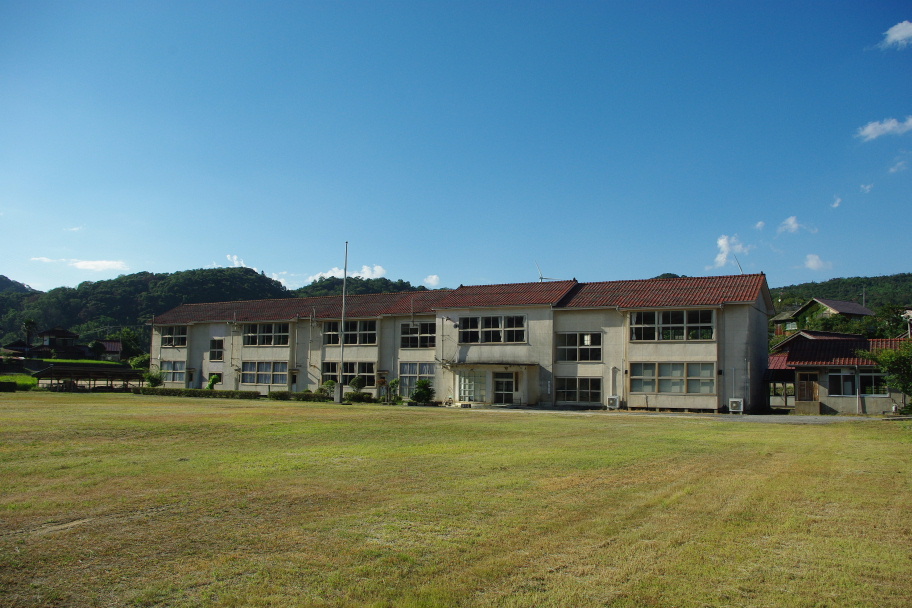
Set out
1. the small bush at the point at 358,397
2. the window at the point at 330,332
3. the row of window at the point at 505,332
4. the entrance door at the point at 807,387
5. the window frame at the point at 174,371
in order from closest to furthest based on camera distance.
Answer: the entrance door at the point at 807,387, the row of window at the point at 505,332, the small bush at the point at 358,397, the window at the point at 330,332, the window frame at the point at 174,371

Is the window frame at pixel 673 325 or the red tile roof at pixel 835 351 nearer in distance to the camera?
the red tile roof at pixel 835 351

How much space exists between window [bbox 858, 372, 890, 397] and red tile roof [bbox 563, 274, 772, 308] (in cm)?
607

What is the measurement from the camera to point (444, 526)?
7.48m

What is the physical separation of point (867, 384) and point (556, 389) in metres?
15.7

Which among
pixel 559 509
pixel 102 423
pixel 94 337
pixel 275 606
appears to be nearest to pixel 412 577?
pixel 275 606

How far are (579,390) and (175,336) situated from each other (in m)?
36.6

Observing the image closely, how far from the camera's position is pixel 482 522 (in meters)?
7.67

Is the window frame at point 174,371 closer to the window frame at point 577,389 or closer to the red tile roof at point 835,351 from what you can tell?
the window frame at point 577,389

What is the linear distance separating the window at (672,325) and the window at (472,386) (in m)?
9.48

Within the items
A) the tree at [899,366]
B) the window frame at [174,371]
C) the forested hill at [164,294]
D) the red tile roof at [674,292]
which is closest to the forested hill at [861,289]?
the forested hill at [164,294]

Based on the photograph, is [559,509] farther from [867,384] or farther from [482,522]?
[867,384]

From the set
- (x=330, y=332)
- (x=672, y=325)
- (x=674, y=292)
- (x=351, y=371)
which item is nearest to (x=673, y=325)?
(x=672, y=325)

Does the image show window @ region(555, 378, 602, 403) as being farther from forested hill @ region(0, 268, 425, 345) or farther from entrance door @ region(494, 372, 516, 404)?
forested hill @ region(0, 268, 425, 345)

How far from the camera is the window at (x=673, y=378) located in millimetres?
34825
